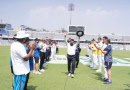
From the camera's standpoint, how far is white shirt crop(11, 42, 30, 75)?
340cm

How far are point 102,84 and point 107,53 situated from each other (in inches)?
52.3

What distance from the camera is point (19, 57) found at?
347 centimetres

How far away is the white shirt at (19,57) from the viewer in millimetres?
3400

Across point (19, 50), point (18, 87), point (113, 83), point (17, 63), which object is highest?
point (19, 50)

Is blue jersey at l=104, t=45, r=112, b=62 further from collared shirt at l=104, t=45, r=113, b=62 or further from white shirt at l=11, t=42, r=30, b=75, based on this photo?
white shirt at l=11, t=42, r=30, b=75

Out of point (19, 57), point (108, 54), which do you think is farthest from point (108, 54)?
point (19, 57)

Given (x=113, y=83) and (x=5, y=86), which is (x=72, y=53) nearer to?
(x=113, y=83)

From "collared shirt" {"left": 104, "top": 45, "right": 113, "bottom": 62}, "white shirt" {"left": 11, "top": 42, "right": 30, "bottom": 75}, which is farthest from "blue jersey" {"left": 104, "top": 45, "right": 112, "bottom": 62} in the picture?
"white shirt" {"left": 11, "top": 42, "right": 30, "bottom": 75}

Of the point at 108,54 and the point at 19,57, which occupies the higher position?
the point at 19,57

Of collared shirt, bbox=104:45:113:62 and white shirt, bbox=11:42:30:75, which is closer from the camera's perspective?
white shirt, bbox=11:42:30:75

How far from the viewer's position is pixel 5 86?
6230mm

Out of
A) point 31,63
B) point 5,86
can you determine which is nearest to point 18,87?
point 31,63

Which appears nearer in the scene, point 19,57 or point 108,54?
point 19,57

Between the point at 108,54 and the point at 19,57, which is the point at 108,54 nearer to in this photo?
the point at 108,54
